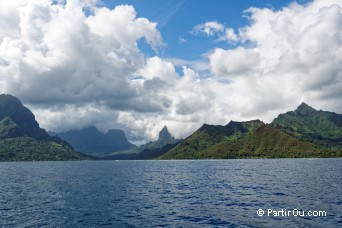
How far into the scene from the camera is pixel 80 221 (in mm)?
62188

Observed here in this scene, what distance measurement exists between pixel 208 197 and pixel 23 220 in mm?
47713

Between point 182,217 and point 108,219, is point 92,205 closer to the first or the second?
point 108,219

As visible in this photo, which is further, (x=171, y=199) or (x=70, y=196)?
(x=70, y=196)

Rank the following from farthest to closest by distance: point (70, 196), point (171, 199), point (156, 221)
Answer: point (70, 196) < point (171, 199) < point (156, 221)

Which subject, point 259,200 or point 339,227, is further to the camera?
point 259,200

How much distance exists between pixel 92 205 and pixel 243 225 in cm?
4098

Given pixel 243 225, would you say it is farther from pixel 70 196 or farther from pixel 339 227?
pixel 70 196

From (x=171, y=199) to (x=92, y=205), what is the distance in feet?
69.2

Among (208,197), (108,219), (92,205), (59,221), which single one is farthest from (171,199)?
(59,221)

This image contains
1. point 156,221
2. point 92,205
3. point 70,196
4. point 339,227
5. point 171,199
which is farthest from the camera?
point 70,196

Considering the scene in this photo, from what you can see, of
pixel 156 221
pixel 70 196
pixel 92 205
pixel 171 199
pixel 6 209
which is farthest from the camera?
pixel 70 196

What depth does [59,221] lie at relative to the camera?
62406mm

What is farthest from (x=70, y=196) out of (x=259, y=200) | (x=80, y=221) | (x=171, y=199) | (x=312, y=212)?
(x=312, y=212)

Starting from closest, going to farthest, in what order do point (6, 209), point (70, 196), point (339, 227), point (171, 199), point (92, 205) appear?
1. point (339, 227)
2. point (6, 209)
3. point (92, 205)
4. point (171, 199)
5. point (70, 196)
